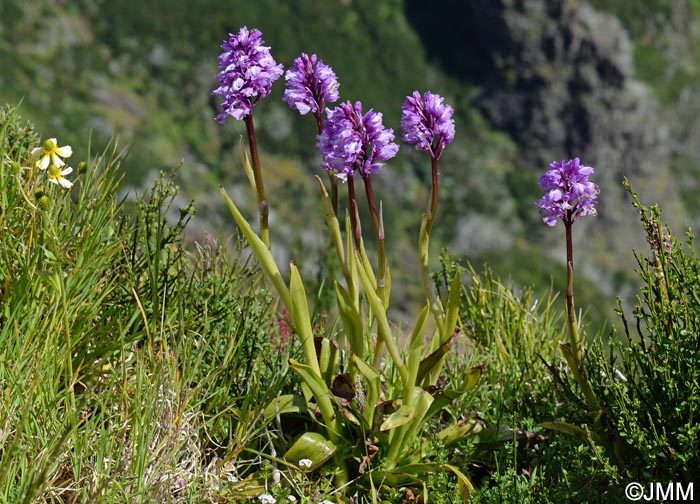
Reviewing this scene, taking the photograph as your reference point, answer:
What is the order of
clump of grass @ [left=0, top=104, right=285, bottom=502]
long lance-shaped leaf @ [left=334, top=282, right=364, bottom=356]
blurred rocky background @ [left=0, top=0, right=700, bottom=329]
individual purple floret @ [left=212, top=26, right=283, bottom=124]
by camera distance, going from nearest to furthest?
clump of grass @ [left=0, top=104, right=285, bottom=502] → individual purple floret @ [left=212, top=26, right=283, bottom=124] → long lance-shaped leaf @ [left=334, top=282, right=364, bottom=356] → blurred rocky background @ [left=0, top=0, right=700, bottom=329]

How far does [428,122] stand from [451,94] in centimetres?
12338

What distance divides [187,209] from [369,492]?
54.1 inches

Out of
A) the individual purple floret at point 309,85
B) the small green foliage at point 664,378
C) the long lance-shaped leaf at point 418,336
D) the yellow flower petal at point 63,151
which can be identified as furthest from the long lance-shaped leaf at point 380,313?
the yellow flower petal at point 63,151

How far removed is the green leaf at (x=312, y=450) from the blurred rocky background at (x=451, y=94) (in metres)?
90.5

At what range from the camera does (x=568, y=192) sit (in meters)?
2.70

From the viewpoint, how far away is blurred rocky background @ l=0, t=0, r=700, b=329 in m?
102

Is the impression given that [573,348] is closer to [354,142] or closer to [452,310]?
[452,310]

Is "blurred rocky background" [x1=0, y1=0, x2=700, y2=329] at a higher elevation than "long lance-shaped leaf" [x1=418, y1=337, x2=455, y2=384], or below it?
higher

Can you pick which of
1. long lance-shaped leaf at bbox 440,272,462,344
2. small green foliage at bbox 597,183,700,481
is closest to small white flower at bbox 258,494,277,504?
long lance-shaped leaf at bbox 440,272,462,344

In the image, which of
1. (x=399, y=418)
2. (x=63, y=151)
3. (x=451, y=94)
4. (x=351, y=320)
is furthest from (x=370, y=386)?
(x=451, y=94)

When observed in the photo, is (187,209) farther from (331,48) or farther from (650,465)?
(331,48)

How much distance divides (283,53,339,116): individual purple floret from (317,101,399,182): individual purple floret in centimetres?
9

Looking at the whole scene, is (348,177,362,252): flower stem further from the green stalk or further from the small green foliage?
the small green foliage

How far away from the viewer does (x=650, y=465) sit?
8.39 ft
